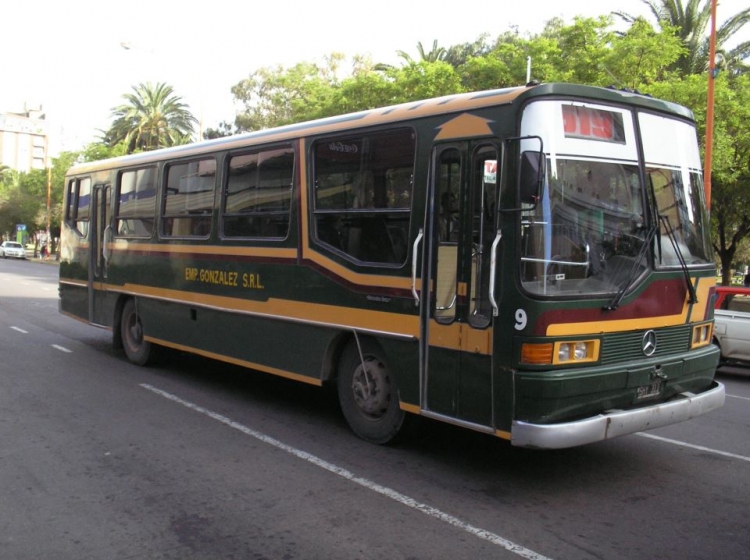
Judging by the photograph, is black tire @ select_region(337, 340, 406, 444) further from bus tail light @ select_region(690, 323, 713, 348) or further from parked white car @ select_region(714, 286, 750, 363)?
parked white car @ select_region(714, 286, 750, 363)

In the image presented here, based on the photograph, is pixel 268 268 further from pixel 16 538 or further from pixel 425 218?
pixel 16 538

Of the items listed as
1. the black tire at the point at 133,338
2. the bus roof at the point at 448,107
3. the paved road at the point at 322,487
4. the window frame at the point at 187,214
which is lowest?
the paved road at the point at 322,487

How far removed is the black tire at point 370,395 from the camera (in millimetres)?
6105

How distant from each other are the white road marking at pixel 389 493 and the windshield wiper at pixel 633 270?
6.03 feet

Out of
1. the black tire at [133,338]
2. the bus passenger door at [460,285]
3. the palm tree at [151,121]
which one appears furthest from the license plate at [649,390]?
the palm tree at [151,121]

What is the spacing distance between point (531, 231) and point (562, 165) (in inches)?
21.2

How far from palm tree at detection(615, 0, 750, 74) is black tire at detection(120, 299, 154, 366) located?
69.7 feet

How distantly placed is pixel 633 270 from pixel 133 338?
753cm

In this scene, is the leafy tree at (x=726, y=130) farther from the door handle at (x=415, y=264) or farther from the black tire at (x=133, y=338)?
the door handle at (x=415, y=264)

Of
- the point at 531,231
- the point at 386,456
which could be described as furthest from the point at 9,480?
the point at 531,231

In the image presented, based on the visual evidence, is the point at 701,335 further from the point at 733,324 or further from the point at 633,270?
the point at 733,324

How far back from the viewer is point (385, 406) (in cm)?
619

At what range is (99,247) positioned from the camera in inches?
430

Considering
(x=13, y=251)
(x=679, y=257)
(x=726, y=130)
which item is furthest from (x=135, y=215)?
(x=13, y=251)
